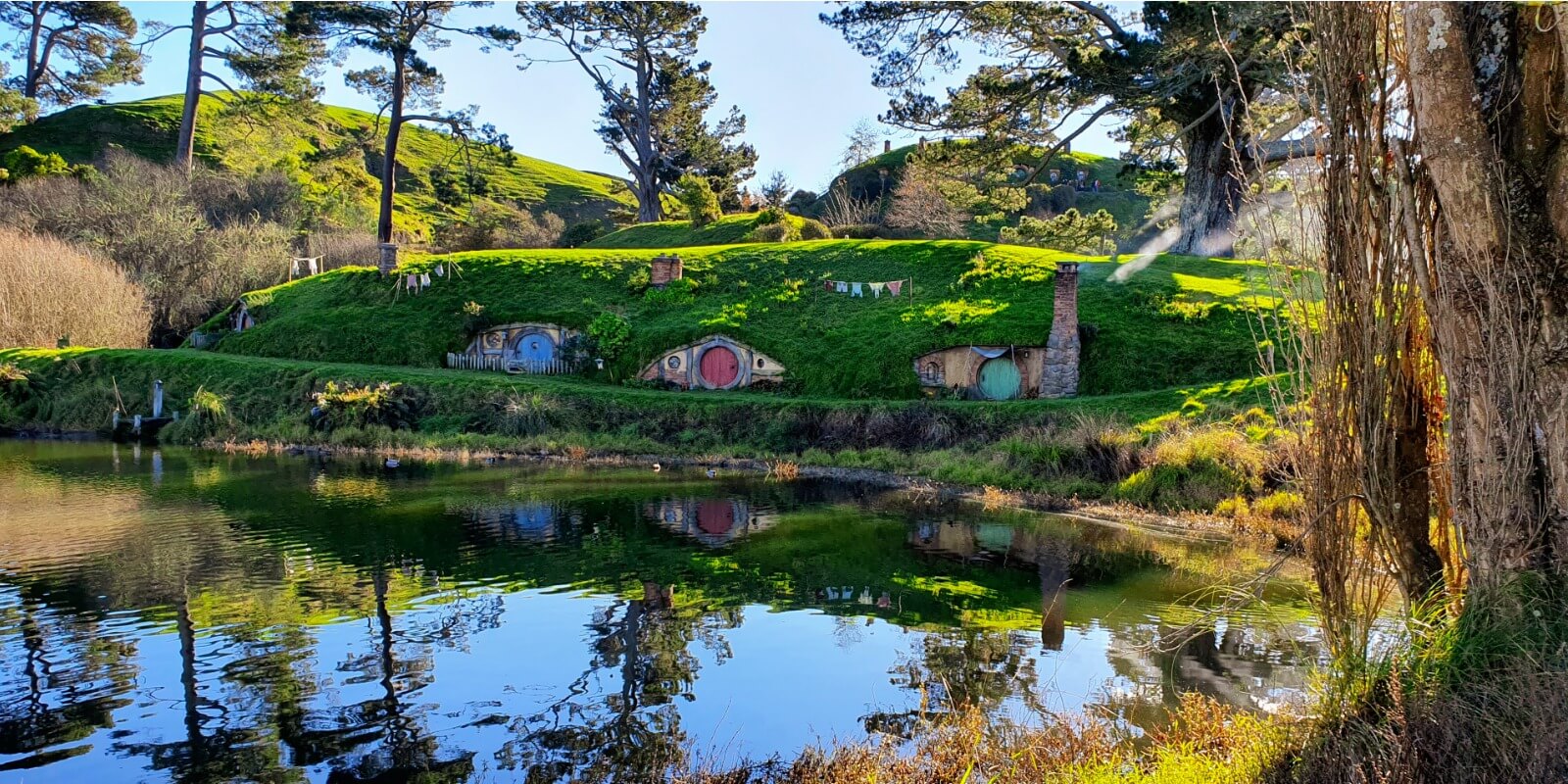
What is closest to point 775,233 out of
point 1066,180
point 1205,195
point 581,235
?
point 581,235

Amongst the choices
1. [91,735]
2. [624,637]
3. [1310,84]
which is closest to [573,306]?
[624,637]

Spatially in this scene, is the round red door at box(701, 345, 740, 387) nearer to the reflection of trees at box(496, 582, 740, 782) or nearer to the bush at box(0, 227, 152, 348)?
the reflection of trees at box(496, 582, 740, 782)

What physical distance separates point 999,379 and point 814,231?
71.8 ft

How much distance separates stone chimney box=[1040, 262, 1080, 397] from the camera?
3441cm

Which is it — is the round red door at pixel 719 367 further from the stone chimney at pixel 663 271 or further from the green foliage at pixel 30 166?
the green foliage at pixel 30 166

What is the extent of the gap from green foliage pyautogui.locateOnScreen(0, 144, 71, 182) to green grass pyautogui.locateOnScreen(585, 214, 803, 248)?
3012cm

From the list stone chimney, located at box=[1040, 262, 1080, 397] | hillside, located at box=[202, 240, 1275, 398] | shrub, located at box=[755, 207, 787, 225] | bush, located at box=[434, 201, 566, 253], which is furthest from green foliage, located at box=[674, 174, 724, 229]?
stone chimney, located at box=[1040, 262, 1080, 397]

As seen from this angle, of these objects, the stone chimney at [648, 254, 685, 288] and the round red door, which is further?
the stone chimney at [648, 254, 685, 288]

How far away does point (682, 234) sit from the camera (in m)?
59.9

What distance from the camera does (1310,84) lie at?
24.3ft

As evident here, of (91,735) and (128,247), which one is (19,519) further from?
(128,247)

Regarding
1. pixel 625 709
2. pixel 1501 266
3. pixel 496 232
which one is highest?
pixel 496 232

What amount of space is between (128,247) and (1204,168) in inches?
1857

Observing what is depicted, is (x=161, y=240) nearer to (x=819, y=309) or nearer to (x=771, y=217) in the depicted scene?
→ (x=771, y=217)
